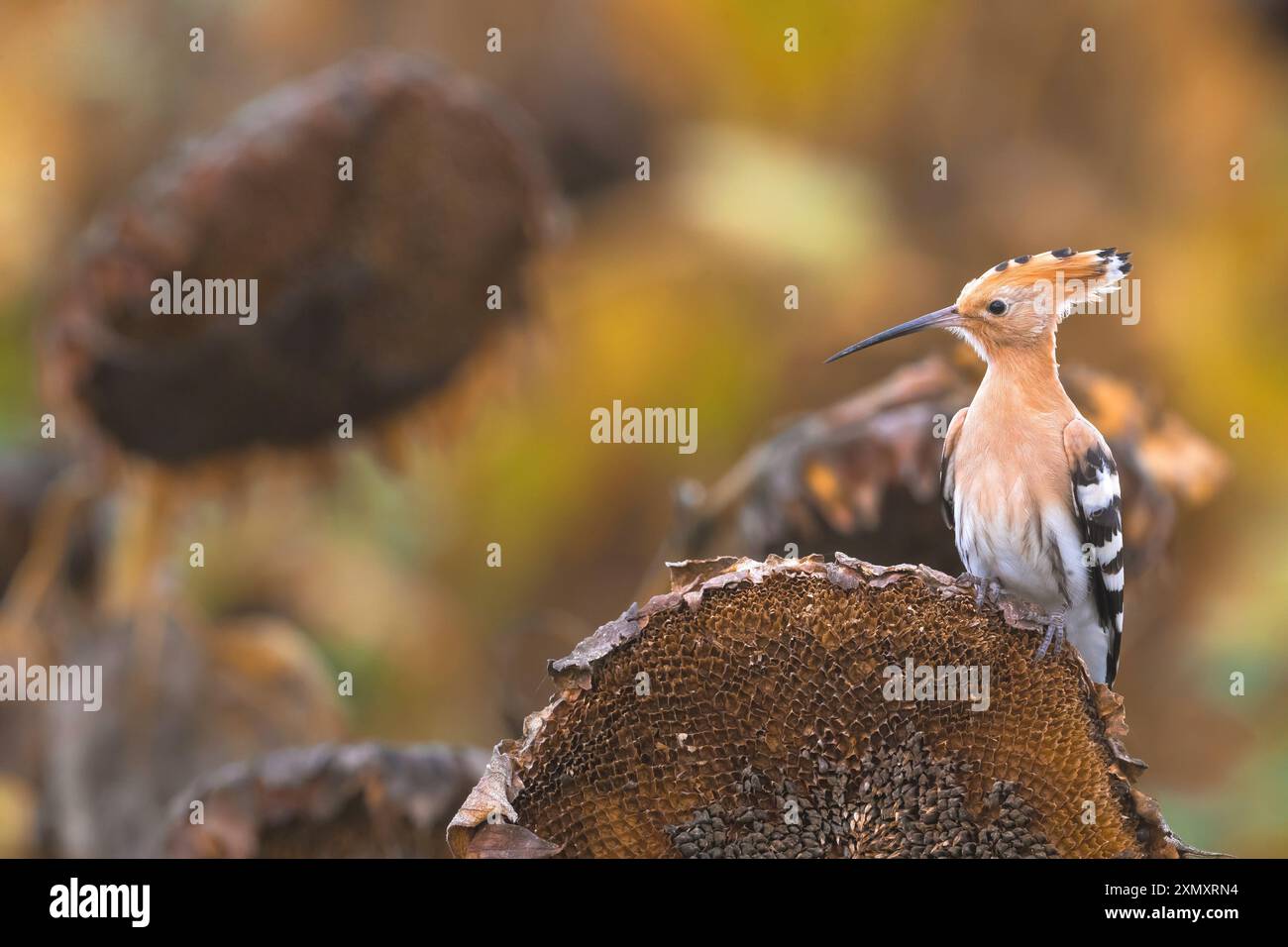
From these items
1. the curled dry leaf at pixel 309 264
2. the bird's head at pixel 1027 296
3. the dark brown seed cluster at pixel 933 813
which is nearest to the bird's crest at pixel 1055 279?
the bird's head at pixel 1027 296

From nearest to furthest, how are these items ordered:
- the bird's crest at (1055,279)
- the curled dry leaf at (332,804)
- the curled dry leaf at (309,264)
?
1. the bird's crest at (1055,279)
2. the curled dry leaf at (332,804)
3. the curled dry leaf at (309,264)

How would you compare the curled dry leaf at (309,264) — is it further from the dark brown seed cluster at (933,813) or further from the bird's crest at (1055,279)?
the dark brown seed cluster at (933,813)

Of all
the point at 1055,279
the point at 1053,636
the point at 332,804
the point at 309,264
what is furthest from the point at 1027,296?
the point at 309,264

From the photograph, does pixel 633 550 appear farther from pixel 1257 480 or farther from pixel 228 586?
pixel 1257 480

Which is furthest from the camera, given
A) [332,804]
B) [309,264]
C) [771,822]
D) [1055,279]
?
[309,264]

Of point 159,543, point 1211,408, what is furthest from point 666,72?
point 159,543

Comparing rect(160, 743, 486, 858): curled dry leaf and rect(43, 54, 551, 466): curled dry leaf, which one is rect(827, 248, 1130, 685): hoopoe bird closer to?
rect(160, 743, 486, 858): curled dry leaf

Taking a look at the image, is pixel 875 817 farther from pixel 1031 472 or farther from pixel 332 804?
pixel 332 804
